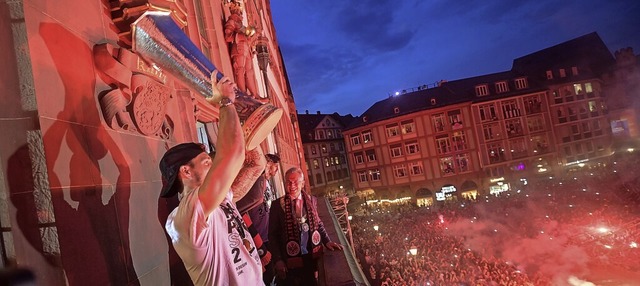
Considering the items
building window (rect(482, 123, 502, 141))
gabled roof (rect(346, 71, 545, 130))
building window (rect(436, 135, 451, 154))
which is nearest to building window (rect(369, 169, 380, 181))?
gabled roof (rect(346, 71, 545, 130))

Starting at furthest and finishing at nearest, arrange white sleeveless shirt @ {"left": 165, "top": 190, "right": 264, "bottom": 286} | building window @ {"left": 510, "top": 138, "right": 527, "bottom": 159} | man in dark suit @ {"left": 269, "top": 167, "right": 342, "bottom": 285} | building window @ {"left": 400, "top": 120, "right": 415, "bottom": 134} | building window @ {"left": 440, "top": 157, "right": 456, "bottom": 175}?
building window @ {"left": 510, "top": 138, "right": 527, "bottom": 159}, building window @ {"left": 400, "top": 120, "right": 415, "bottom": 134}, building window @ {"left": 440, "top": 157, "right": 456, "bottom": 175}, man in dark suit @ {"left": 269, "top": 167, "right": 342, "bottom": 285}, white sleeveless shirt @ {"left": 165, "top": 190, "right": 264, "bottom": 286}

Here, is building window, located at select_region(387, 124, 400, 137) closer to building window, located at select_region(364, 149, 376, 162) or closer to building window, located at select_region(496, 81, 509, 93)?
building window, located at select_region(364, 149, 376, 162)

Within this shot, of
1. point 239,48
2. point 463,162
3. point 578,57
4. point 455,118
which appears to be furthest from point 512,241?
point 578,57

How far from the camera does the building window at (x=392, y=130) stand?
47.0m

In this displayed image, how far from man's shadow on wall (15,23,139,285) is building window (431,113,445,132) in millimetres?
44711

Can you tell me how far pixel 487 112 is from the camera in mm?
46469

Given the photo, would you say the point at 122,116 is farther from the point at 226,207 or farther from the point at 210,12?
the point at 210,12

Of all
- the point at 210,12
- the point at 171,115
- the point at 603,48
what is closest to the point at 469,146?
the point at 603,48

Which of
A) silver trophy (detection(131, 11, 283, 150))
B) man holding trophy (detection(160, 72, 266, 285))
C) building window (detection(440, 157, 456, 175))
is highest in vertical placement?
silver trophy (detection(131, 11, 283, 150))

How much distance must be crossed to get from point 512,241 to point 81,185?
1906 centimetres

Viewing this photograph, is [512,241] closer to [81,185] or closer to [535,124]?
[81,185]

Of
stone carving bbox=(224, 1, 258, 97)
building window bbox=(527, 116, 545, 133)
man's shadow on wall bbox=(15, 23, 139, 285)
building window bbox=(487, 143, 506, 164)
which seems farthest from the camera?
building window bbox=(527, 116, 545, 133)

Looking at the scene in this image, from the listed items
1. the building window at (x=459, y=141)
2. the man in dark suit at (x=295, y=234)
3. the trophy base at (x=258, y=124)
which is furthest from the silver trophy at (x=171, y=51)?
the building window at (x=459, y=141)

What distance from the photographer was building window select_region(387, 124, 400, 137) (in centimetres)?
4702
